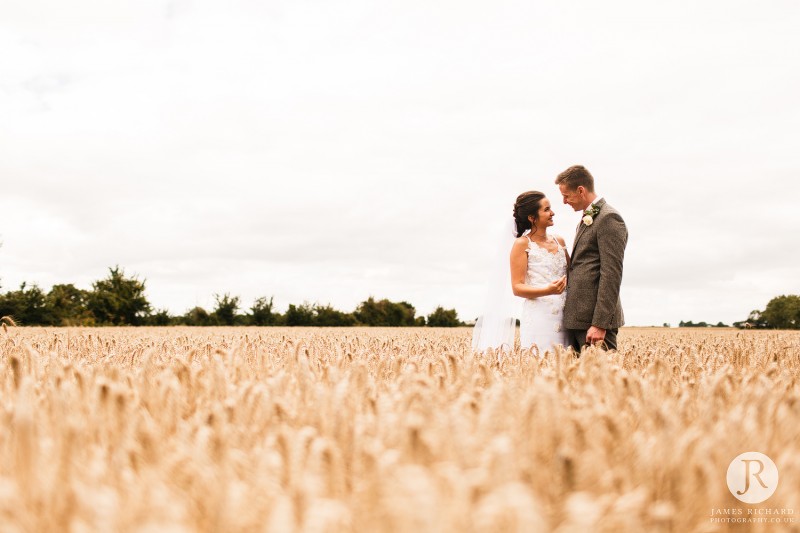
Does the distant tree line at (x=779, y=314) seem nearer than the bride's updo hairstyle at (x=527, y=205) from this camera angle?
No

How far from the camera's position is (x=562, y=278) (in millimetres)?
7527

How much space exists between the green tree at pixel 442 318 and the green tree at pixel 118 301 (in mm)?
24425

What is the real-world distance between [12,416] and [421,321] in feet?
177

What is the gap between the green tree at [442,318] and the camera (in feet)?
179

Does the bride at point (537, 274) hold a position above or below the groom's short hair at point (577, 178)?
below

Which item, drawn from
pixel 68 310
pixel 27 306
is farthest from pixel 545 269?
pixel 68 310

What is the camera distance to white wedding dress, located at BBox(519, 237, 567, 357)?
7762 millimetres

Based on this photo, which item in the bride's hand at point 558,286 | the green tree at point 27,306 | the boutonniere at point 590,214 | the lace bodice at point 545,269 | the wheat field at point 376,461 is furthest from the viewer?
the green tree at point 27,306

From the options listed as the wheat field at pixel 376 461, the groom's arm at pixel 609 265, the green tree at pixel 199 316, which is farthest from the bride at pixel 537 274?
the green tree at pixel 199 316

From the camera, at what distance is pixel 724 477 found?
5.49ft

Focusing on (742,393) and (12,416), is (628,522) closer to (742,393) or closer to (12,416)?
(742,393)

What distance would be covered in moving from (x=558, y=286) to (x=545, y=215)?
1.08m

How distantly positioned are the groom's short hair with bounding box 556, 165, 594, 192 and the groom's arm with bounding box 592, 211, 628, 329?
78cm

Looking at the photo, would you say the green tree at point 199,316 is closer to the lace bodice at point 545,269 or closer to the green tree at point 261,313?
the green tree at point 261,313
